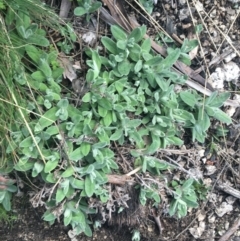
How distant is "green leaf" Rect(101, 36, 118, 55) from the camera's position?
6.22 ft

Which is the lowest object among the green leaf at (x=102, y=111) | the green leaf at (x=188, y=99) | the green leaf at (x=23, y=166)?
the green leaf at (x=23, y=166)

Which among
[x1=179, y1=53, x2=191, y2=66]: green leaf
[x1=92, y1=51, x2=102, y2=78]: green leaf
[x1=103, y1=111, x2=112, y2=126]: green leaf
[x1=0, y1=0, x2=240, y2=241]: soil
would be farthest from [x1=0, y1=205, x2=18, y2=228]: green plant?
[x1=179, y1=53, x2=191, y2=66]: green leaf

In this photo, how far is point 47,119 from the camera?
183 centimetres

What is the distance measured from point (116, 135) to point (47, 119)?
0.24 meters

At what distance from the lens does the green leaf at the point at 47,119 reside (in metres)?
1.82

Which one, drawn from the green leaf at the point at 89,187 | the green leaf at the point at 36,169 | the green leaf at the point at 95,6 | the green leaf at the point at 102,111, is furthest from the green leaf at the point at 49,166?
Result: the green leaf at the point at 95,6

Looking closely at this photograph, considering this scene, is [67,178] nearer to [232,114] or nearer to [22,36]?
[22,36]

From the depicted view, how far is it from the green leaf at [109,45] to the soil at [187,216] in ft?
0.36

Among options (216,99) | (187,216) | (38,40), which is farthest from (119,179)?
(38,40)

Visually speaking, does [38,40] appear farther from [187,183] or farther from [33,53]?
[187,183]

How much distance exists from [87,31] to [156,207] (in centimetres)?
70

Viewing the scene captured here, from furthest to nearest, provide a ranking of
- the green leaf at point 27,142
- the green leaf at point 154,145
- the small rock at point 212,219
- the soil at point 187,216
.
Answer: the small rock at point 212,219 < the soil at point 187,216 < the green leaf at point 154,145 < the green leaf at point 27,142

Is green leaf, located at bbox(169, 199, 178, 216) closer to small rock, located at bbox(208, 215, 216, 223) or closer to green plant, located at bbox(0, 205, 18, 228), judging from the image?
small rock, located at bbox(208, 215, 216, 223)

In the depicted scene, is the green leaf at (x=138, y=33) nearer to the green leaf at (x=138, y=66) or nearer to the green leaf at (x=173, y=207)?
the green leaf at (x=138, y=66)
